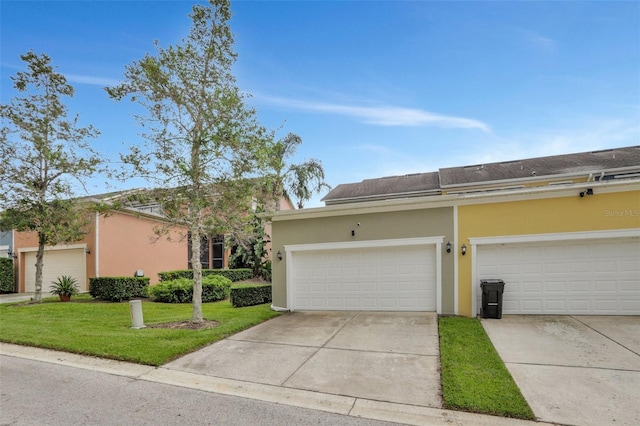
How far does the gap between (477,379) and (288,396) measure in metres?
2.70

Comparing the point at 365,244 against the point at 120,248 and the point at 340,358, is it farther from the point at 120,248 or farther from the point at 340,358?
the point at 120,248

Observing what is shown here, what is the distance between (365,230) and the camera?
9914mm

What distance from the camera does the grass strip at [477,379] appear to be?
12.7 feet

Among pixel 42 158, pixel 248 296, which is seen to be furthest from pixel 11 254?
pixel 248 296

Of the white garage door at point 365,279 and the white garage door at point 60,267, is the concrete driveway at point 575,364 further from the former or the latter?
the white garage door at point 60,267

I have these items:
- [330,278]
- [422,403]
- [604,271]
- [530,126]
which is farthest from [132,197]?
[530,126]

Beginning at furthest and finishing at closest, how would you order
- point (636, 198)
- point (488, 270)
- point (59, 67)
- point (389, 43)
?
point (59, 67) < point (389, 43) < point (488, 270) < point (636, 198)

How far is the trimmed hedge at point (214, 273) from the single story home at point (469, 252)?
7.77 metres

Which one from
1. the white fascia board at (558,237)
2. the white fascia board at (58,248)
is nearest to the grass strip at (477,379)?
the white fascia board at (558,237)

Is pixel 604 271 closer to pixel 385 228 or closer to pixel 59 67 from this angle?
pixel 385 228

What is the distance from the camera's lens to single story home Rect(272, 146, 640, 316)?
8125mm

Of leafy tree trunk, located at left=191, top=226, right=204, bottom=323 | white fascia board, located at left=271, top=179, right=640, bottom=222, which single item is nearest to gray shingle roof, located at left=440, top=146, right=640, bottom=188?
white fascia board, located at left=271, top=179, right=640, bottom=222

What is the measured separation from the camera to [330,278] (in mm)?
10328

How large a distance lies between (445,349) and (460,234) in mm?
3948
